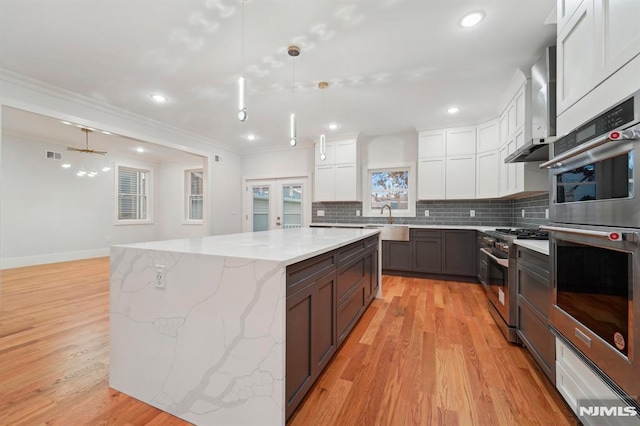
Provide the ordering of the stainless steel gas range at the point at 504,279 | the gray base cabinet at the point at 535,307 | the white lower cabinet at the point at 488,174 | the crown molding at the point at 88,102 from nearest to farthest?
the gray base cabinet at the point at 535,307 < the stainless steel gas range at the point at 504,279 < the crown molding at the point at 88,102 < the white lower cabinet at the point at 488,174

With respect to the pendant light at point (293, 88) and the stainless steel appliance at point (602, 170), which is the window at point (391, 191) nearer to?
the pendant light at point (293, 88)

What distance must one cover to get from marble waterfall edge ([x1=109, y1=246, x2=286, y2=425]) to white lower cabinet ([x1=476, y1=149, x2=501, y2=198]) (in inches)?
156

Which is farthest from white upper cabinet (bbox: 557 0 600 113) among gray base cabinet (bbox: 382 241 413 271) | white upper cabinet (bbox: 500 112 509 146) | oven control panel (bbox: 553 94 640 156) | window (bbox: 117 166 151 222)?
window (bbox: 117 166 151 222)

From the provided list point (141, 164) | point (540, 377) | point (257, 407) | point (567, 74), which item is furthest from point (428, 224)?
point (141, 164)

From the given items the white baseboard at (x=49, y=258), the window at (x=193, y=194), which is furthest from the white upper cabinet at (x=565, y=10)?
the white baseboard at (x=49, y=258)

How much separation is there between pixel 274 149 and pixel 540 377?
575 cm

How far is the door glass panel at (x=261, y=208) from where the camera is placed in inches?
254

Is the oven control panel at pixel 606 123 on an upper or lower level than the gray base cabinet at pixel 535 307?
upper

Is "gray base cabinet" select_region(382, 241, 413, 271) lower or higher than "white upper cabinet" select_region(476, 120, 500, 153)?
lower

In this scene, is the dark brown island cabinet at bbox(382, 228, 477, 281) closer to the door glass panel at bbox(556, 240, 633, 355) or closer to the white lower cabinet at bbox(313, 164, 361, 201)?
the white lower cabinet at bbox(313, 164, 361, 201)

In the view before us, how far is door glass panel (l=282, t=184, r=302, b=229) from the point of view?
6102 millimetres

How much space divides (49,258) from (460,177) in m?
8.13

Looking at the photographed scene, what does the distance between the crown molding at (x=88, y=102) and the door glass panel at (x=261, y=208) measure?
1.75 metres

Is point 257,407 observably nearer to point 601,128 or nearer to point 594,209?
point 594,209
